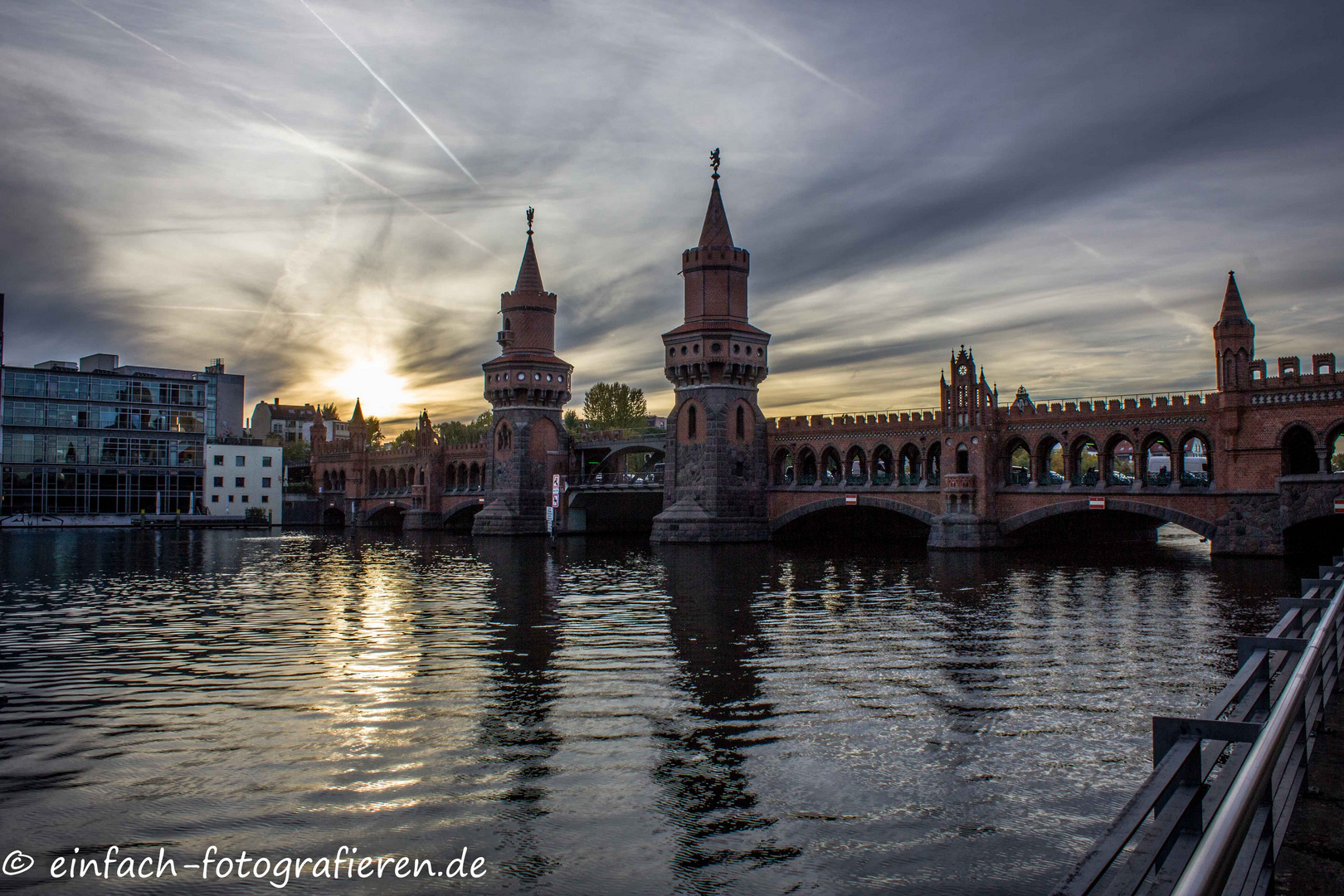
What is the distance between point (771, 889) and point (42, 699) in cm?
1262

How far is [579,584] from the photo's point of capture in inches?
1299

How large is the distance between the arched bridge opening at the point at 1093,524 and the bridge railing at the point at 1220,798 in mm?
42358

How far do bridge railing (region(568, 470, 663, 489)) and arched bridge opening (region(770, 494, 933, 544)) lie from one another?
1038cm

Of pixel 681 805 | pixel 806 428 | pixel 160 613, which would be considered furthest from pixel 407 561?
pixel 681 805

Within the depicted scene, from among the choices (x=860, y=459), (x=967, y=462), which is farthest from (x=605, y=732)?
(x=860, y=459)

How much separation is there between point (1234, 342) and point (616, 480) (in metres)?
43.4

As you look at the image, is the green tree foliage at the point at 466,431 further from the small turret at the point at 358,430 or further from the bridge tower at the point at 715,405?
the bridge tower at the point at 715,405

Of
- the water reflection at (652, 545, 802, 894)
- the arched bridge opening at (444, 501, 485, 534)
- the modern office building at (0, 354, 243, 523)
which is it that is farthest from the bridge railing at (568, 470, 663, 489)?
the modern office building at (0, 354, 243, 523)

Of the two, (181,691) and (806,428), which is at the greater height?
(806,428)

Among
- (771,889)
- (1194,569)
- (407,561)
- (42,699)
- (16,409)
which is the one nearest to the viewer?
(771,889)

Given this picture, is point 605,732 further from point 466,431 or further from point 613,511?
point 466,431

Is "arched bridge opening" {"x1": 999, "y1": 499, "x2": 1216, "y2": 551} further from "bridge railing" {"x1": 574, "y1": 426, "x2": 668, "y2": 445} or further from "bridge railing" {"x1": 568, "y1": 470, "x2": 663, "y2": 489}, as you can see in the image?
"bridge railing" {"x1": 574, "y1": 426, "x2": 668, "y2": 445}

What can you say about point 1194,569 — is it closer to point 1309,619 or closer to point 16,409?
point 1309,619

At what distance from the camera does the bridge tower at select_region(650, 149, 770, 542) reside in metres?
60.7
